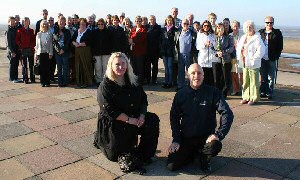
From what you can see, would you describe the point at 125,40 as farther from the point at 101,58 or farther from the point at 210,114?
the point at 210,114

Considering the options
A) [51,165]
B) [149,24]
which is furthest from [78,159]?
[149,24]

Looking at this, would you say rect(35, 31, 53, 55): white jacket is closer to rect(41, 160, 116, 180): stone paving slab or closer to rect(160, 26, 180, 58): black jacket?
rect(160, 26, 180, 58): black jacket

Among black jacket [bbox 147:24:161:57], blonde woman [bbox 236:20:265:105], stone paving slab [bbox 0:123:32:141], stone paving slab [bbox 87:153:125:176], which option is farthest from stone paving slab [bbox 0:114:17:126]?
blonde woman [bbox 236:20:265:105]

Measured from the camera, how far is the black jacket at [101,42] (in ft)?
28.6

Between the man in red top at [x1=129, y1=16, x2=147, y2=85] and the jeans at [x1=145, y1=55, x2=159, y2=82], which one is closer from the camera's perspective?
the man in red top at [x1=129, y1=16, x2=147, y2=85]

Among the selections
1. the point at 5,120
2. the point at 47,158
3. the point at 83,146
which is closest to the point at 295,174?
the point at 83,146

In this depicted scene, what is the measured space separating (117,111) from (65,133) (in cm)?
173

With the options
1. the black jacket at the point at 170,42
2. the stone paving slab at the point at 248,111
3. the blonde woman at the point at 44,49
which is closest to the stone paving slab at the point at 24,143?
the stone paving slab at the point at 248,111

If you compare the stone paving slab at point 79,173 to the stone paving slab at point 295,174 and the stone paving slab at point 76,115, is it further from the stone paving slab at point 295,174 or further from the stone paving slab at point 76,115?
the stone paving slab at point 295,174

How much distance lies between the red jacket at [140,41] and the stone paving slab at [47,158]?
4.68m

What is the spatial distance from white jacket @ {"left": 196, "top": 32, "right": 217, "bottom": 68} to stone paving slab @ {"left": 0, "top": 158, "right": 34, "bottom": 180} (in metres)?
4.78

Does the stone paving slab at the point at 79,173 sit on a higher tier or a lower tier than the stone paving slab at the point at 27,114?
lower

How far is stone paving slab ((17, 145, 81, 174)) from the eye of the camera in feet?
14.0

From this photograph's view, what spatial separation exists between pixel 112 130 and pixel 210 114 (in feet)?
4.13
